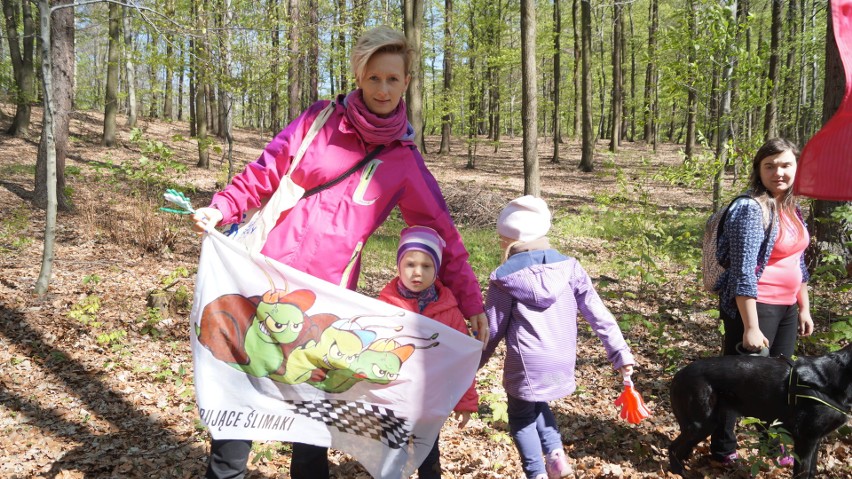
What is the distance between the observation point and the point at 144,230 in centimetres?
828

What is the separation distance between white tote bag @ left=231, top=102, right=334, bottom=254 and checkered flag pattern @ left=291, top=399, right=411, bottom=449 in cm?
75

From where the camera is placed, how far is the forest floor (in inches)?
152

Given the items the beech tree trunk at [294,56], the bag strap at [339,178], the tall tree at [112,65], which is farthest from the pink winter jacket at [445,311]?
the tall tree at [112,65]

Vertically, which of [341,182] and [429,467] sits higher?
[341,182]

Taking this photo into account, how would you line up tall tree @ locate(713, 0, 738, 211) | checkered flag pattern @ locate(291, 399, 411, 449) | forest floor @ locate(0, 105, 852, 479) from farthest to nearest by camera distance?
1. tall tree @ locate(713, 0, 738, 211)
2. forest floor @ locate(0, 105, 852, 479)
3. checkered flag pattern @ locate(291, 399, 411, 449)

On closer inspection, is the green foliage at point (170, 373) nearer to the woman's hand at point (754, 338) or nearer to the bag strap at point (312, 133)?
the bag strap at point (312, 133)

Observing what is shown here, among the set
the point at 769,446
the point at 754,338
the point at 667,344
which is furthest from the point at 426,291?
the point at 667,344

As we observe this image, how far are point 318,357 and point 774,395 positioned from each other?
2596mm

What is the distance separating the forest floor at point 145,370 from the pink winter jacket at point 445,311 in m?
1.45

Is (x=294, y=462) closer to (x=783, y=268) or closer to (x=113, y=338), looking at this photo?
(x=783, y=268)

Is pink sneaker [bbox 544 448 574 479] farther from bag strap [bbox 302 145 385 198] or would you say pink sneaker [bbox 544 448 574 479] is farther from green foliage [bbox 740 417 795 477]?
bag strap [bbox 302 145 385 198]

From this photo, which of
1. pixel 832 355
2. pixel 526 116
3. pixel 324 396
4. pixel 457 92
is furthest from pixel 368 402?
pixel 457 92

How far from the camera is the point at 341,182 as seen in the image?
2.45 meters

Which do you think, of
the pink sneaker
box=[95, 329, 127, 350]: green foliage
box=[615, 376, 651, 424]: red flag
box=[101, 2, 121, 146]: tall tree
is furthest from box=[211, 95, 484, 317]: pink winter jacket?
box=[101, 2, 121, 146]: tall tree
